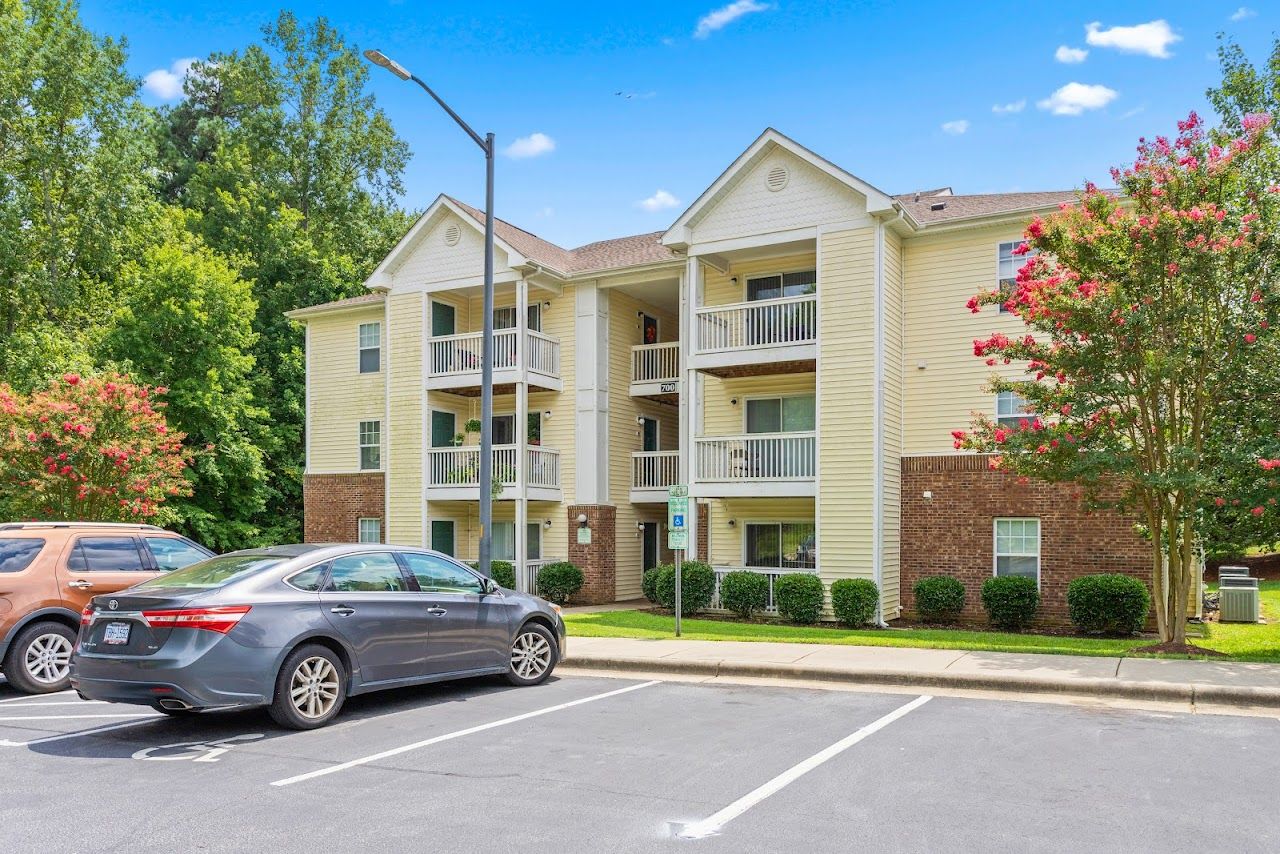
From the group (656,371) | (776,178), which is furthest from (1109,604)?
(656,371)

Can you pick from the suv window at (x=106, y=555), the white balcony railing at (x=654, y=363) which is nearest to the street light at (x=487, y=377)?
the suv window at (x=106, y=555)

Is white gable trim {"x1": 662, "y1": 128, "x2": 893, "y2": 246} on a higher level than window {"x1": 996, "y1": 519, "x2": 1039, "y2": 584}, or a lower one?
higher

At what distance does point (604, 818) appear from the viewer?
6.05 m

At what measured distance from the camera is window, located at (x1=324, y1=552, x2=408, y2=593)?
9.14 metres

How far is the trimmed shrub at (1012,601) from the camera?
18.6m

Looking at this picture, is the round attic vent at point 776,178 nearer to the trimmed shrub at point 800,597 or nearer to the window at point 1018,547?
the trimmed shrub at point 800,597

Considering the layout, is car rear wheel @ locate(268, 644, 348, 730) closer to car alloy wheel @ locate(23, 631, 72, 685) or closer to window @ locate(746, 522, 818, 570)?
car alloy wheel @ locate(23, 631, 72, 685)

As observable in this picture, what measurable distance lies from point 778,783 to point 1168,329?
31.3 feet

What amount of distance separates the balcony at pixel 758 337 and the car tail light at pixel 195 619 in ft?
46.4

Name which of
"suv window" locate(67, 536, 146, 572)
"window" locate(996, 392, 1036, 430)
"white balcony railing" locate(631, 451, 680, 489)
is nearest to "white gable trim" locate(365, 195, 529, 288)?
"white balcony railing" locate(631, 451, 680, 489)

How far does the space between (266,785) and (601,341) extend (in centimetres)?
1856

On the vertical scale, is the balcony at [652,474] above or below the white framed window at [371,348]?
below

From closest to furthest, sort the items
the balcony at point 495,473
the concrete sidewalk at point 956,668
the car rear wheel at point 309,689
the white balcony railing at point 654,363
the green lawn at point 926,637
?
the car rear wheel at point 309,689 → the concrete sidewalk at point 956,668 → the green lawn at point 926,637 → the balcony at point 495,473 → the white balcony railing at point 654,363

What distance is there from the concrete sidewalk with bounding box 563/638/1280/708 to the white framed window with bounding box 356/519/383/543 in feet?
46.2
